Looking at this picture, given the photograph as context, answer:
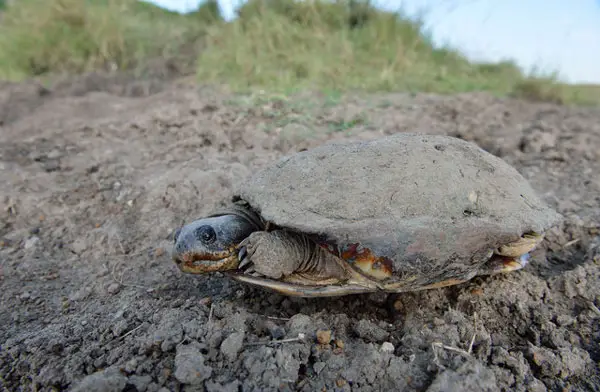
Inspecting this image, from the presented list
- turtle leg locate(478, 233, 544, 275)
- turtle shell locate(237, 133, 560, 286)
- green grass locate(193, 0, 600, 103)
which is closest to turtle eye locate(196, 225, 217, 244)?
turtle shell locate(237, 133, 560, 286)

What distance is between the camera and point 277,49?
6.68 metres

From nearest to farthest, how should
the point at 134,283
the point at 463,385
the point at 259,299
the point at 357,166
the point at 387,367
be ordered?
the point at 463,385 → the point at 387,367 → the point at 357,166 → the point at 259,299 → the point at 134,283

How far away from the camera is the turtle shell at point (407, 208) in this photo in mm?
1703

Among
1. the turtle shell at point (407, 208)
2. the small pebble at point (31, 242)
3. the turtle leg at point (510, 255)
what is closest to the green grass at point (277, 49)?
the small pebble at point (31, 242)

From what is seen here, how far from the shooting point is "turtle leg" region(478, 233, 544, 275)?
1.86 m

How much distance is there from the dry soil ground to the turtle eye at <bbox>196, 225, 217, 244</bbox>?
0.35m

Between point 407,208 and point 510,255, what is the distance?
678 mm

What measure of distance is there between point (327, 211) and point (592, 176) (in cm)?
318

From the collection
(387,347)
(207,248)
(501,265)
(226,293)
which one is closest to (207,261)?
(207,248)

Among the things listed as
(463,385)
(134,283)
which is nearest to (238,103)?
(134,283)

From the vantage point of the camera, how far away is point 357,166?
1.92 m

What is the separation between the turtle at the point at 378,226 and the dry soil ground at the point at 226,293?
212mm

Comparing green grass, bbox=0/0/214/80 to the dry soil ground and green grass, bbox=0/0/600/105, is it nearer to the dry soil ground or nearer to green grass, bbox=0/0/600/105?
green grass, bbox=0/0/600/105

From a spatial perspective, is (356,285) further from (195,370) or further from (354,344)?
(195,370)
